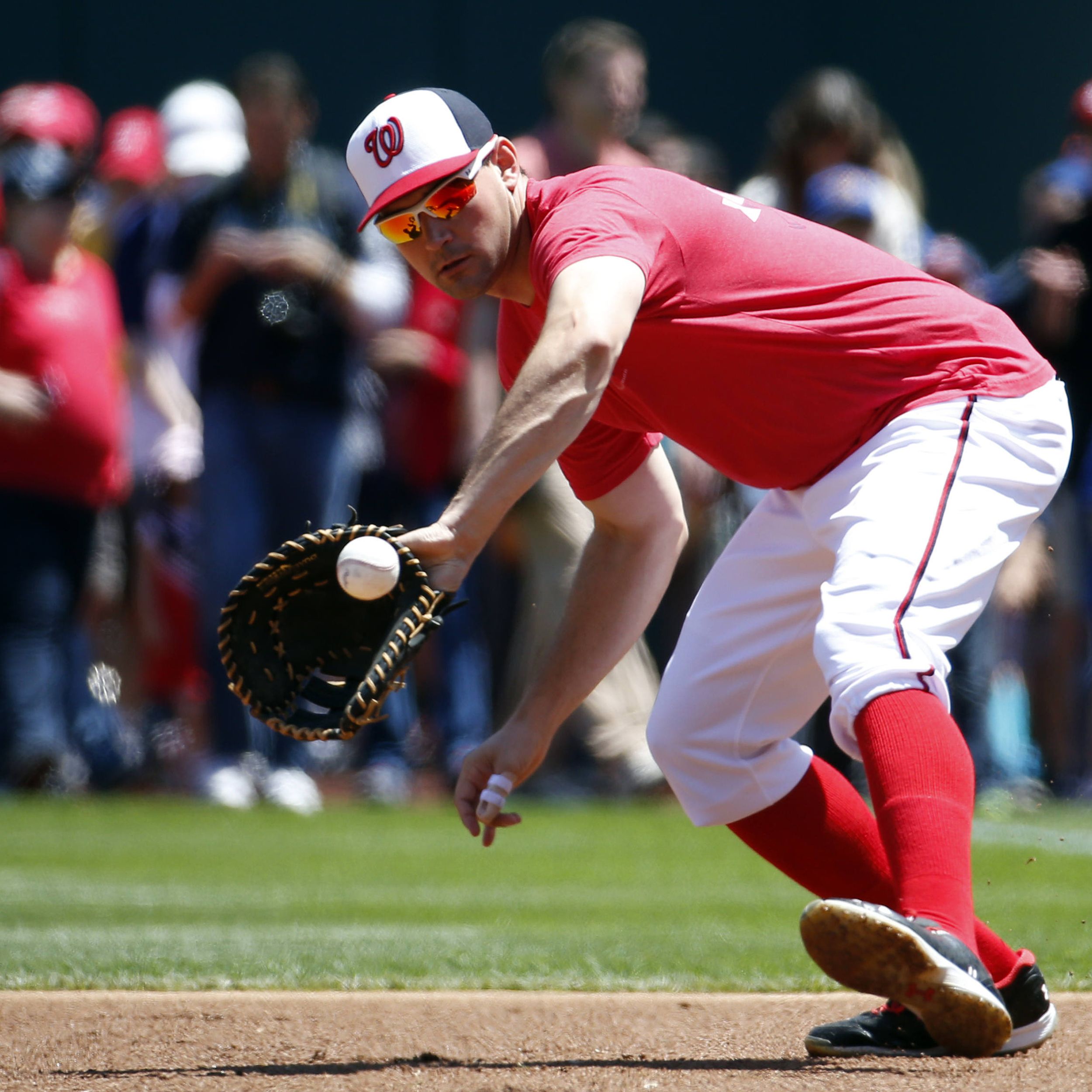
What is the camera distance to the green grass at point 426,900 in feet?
15.4

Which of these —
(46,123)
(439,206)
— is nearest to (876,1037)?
Answer: (439,206)

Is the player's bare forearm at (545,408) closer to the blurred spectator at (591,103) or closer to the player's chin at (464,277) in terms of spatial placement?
the player's chin at (464,277)

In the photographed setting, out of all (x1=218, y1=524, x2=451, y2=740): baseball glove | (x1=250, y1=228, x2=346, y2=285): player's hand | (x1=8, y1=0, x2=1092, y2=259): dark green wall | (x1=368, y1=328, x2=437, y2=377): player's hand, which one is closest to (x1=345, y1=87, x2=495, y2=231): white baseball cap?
(x1=218, y1=524, x2=451, y2=740): baseball glove

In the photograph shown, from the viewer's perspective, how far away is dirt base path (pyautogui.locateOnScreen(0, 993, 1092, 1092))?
132 inches

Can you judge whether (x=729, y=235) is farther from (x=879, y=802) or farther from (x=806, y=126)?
(x=806, y=126)

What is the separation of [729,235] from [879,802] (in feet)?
3.76

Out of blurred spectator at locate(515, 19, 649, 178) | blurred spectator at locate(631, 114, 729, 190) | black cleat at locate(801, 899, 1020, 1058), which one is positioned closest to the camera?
black cleat at locate(801, 899, 1020, 1058)

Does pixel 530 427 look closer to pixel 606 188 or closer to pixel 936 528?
pixel 606 188

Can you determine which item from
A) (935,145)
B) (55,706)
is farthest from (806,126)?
(935,145)

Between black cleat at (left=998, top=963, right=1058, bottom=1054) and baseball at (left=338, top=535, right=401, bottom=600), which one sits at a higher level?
baseball at (left=338, top=535, right=401, bottom=600)

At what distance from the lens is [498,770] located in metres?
3.85

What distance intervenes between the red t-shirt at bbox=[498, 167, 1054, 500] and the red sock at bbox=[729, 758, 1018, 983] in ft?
2.24

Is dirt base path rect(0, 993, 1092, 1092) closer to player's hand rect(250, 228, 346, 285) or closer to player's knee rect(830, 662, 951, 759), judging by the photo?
player's knee rect(830, 662, 951, 759)

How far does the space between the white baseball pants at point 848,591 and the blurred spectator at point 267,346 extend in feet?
15.3
